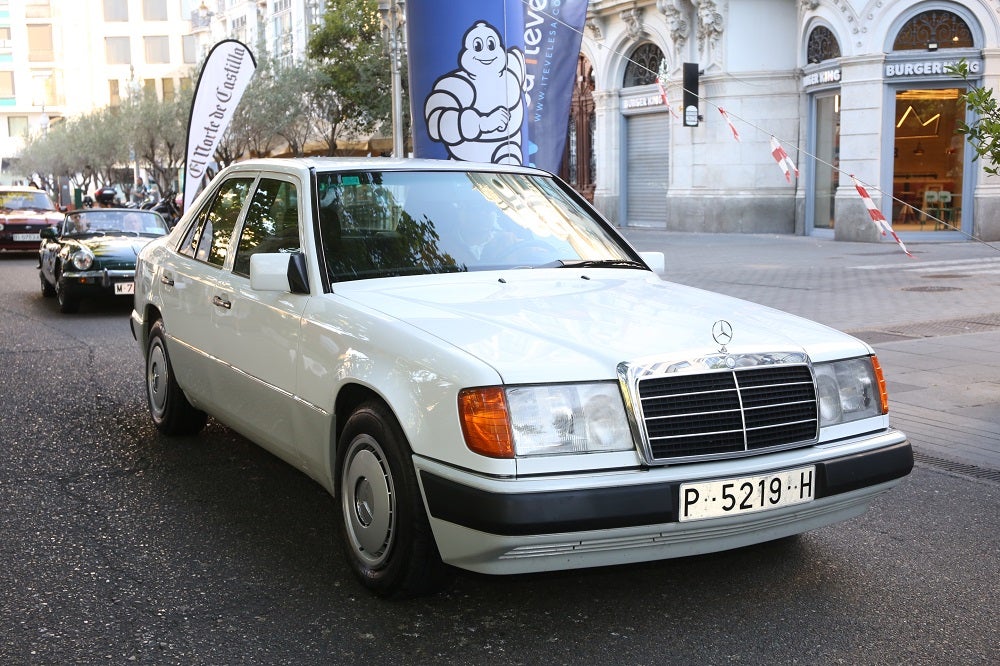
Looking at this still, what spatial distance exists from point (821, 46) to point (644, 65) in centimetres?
627

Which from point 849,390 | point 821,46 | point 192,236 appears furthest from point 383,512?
point 821,46

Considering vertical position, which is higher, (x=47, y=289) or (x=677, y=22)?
(x=677, y=22)

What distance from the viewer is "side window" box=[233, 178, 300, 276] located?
16.4 ft

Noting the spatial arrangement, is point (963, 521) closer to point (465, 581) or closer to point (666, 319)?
point (666, 319)

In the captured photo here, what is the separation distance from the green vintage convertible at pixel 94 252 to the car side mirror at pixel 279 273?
29.5ft

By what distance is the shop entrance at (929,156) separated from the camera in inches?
912

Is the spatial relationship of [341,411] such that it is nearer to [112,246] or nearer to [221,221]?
[221,221]

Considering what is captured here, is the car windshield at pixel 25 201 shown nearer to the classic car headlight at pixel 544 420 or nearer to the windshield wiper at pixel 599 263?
the windshield wiper at pixel 599 263

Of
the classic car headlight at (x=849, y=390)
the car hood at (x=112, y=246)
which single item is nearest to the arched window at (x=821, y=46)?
the car hood at (x=112, y=246)

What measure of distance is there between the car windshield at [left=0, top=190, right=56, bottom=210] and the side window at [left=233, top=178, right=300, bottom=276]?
22250 millimetres

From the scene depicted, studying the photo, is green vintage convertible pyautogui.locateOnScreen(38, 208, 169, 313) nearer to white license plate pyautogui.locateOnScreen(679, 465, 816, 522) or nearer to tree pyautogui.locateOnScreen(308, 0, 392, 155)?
white license plate pyautogui.locateOnScreen(679, 465, 816, 522)

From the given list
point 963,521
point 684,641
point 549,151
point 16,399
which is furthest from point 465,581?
point 549,151

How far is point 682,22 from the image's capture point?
91.6 feet

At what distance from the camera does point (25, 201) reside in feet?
84.6
